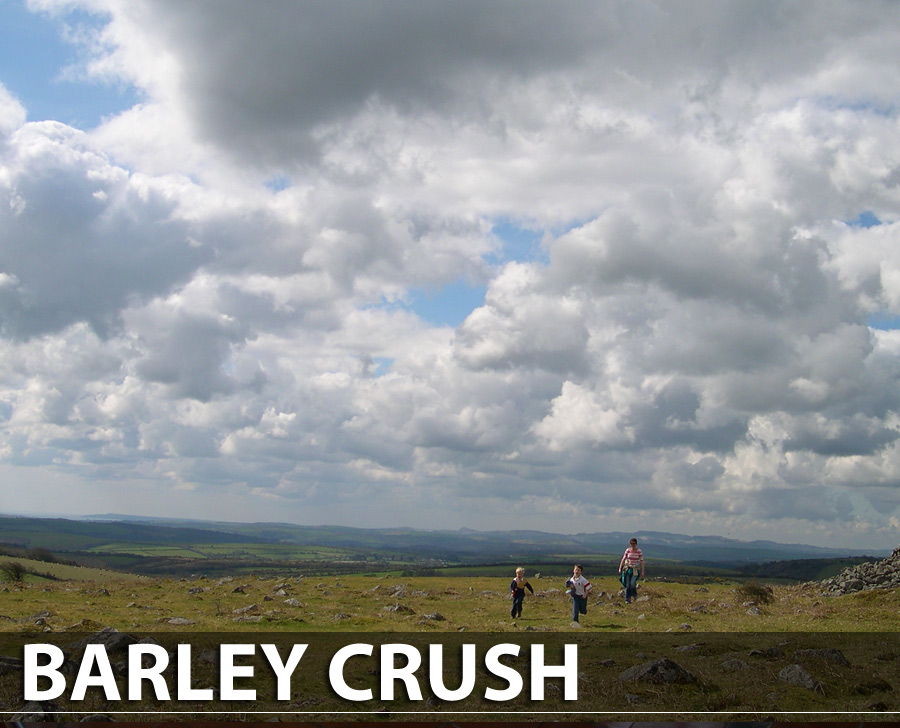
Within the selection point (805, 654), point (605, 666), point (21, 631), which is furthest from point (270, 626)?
point (805, 654)

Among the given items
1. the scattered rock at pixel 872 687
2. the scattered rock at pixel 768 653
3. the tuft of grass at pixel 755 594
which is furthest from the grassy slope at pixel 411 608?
the scattered rock at pixel 872 687

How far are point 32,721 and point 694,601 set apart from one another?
30.5 m

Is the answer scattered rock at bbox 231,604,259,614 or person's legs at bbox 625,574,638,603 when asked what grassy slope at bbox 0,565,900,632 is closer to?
scattered rock at bbox 231,604,259,614

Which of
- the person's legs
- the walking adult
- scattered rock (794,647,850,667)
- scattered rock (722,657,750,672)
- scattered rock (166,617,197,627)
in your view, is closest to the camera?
scattered rock (722,657,750,672)

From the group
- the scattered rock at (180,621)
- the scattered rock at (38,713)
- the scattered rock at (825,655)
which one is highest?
the scattered rock at (38,713)

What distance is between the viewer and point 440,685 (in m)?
13.5

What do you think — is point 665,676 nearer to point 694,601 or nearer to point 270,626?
point 270,626

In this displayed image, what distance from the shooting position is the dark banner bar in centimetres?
1176

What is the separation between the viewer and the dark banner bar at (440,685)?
11758 millimetres

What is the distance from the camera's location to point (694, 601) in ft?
112

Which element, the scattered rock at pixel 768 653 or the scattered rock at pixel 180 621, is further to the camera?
the scattered rock at pixel 180 621

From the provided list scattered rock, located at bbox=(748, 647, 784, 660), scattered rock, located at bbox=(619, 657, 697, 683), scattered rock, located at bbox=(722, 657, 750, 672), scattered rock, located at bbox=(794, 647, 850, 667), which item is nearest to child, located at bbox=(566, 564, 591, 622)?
scattered rock, located at bbox=(748, 647, 784, 660)

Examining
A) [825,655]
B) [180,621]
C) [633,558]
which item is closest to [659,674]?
[825,655]

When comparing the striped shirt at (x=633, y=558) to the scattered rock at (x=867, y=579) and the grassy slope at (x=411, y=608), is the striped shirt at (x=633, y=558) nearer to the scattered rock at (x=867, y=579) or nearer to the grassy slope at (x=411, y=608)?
the grassy slope at (x=411, y=608)
